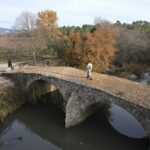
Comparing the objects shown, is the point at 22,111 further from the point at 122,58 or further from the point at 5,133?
the point at 122,58

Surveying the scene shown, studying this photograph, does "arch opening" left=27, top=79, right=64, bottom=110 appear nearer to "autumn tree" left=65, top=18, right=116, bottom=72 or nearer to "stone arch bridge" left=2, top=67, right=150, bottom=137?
"stone arch bridge" left=2, top=67, right=150, bottom=137

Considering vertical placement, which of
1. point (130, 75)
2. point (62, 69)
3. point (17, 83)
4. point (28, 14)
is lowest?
point (130, 75)

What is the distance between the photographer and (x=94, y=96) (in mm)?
Result: 22906

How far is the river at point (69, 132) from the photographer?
22.0 m

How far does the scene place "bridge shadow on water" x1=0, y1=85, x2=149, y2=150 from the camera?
22047mm

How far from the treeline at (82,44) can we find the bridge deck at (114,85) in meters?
12.7

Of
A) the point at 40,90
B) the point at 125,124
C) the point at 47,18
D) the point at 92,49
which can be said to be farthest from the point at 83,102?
the point at 47,18

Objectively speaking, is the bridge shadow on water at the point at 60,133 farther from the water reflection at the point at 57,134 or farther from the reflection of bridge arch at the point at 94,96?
the reflection of bridge arch at the point at 94,96

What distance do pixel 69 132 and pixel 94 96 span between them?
3.95 m

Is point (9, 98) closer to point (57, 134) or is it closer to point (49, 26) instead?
point (57, 134)

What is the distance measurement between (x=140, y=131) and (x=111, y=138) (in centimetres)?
284

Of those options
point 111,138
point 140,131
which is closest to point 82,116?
point 111,138

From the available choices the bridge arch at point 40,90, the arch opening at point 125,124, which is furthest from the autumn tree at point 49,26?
the arch opening at point 125,124

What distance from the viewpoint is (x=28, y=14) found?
4559 cm
